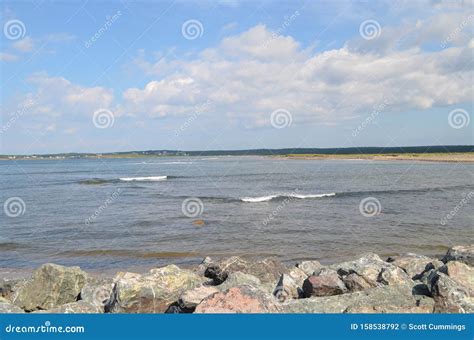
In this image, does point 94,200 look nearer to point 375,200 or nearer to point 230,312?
point 375,200

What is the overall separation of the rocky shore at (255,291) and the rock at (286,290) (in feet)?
0.07

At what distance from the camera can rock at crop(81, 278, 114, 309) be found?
30.7 ft

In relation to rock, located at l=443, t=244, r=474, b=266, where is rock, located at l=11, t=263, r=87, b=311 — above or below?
below

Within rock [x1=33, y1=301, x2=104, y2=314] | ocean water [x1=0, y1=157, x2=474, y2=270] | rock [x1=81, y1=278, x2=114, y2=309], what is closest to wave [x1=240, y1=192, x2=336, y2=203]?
ocean water [x1=0, y1=157, x2=474, y2=270]

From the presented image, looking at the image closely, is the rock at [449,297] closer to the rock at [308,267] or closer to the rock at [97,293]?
the rock at [308,267]

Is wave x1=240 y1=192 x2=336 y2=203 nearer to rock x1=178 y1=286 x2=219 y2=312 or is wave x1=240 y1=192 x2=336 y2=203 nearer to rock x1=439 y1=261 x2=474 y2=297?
rock x1=439 y1=261 x2=474 y2=297

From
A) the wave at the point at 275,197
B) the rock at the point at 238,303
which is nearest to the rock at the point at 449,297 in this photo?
the rock at the point at 238,303

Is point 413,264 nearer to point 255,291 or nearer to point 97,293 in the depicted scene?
point 255,291

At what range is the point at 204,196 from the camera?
38.1m

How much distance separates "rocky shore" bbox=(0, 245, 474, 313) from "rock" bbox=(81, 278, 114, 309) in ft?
0.07

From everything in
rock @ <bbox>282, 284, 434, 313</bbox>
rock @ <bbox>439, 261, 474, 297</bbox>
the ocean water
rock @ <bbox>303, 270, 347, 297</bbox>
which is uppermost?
the ocean water

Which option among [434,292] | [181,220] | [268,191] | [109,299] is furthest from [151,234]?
[268,191]

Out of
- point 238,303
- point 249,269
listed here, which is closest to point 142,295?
point 238,303

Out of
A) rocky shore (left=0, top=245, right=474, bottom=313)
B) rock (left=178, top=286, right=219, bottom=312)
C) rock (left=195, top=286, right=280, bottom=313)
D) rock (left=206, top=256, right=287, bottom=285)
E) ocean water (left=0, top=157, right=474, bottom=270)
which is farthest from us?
ocean water (left=0, top=157, right=474, bottom=270)
